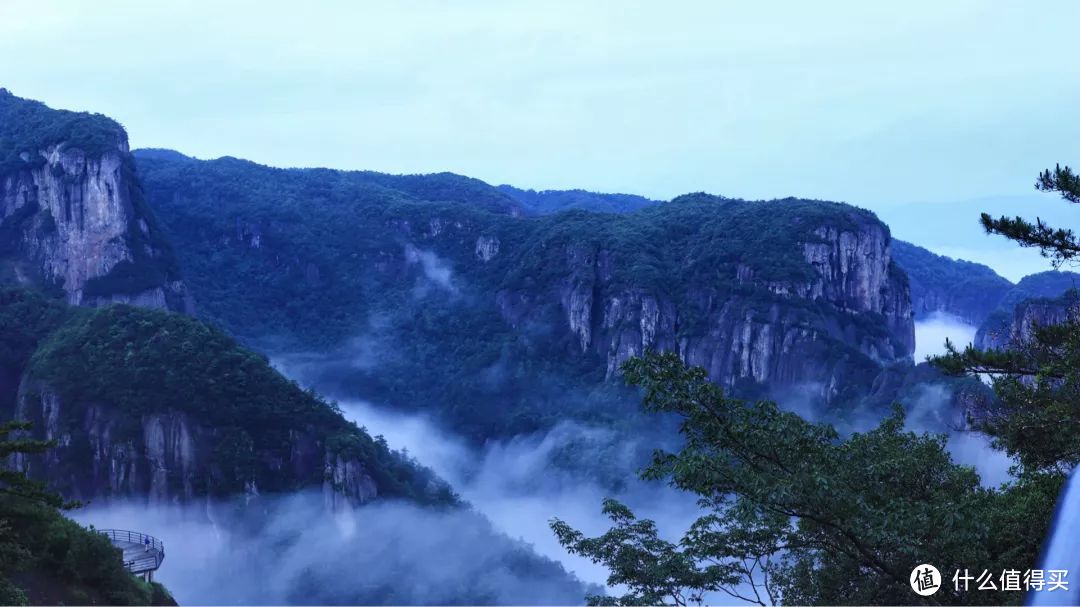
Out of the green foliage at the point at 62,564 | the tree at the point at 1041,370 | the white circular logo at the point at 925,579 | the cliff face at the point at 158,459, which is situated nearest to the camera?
the white circular logo at the point at 925,579

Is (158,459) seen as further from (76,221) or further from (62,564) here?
(62,564)

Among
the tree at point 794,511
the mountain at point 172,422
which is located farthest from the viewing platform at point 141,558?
the mountain at point 172,422

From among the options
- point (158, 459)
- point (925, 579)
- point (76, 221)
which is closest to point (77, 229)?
point (76, 221)

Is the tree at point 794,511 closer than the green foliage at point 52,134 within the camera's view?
Yes

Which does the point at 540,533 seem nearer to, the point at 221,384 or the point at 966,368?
the point at 221,384

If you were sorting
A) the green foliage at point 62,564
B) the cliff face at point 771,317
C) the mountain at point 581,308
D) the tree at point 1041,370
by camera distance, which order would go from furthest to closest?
the mountain at point 581,308 → the cliff face at point 771,317 → the green foliage at point 62,564 → the tree at point 1041,370

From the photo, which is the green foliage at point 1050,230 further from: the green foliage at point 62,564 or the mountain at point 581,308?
the mountain at point 581,308
